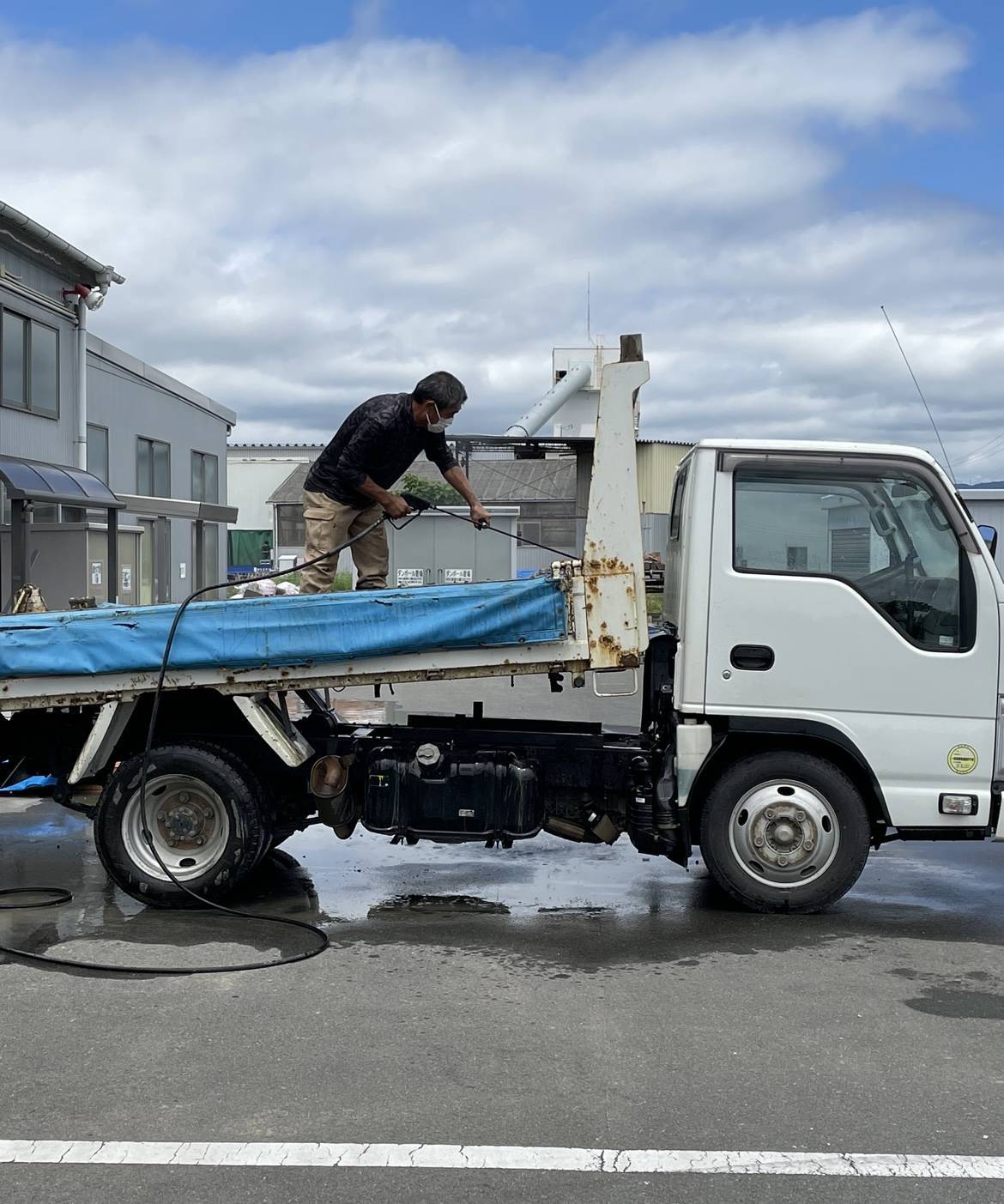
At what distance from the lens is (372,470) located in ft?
25.9

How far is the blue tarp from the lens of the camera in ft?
21.6

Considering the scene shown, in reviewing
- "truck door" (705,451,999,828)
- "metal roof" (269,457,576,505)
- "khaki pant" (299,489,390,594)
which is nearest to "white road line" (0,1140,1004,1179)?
"truck door" (705,451,999,828)

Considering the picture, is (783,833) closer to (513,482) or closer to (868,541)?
(868,541)

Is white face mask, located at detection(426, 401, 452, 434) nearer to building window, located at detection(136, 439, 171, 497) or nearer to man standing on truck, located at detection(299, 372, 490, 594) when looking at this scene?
man standing on truck, located at detection(299, 372, 490, 594)

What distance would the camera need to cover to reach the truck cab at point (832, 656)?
663 cm

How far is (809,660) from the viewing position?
21.8 feet

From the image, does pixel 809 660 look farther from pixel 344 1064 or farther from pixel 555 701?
pixel 555 701

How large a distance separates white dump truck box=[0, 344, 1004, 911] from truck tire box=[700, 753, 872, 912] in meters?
0.01

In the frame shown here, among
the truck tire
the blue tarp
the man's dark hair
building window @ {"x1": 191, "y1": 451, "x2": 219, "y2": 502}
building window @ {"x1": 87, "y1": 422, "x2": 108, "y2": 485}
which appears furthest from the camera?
building window @ {"x1": 191, "y1": 451, "x2": 219, "y2": 502}

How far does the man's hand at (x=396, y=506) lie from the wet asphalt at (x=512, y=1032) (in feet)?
7.35

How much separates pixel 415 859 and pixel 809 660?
318 centimetres

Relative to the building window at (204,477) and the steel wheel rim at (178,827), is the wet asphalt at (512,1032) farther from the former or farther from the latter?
the building window at (204,477)

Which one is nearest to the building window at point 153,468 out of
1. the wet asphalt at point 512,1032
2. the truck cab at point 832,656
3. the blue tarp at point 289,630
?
the wet asphalt at point 512,1032

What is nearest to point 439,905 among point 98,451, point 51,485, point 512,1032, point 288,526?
point 512,1032
